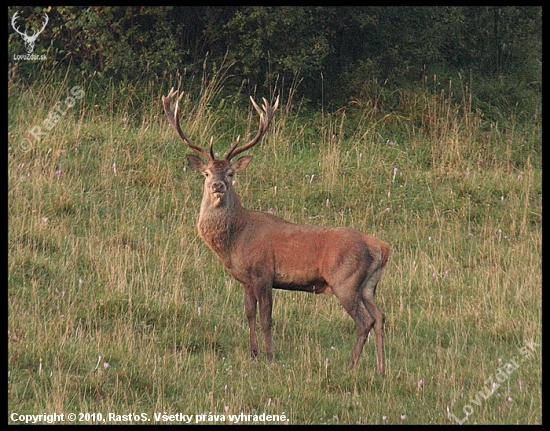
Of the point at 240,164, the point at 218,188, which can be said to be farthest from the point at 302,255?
the point at 240,164

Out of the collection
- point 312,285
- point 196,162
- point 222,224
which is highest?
point 196,162

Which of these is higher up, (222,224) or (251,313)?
(222,224)

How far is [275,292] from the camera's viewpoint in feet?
28.3

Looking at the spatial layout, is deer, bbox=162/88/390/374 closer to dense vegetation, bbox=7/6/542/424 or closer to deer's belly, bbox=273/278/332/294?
deer's belly, bbox=273/278/332/294

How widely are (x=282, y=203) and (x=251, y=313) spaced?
3147mm

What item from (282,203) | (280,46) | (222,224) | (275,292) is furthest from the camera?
(280,46)

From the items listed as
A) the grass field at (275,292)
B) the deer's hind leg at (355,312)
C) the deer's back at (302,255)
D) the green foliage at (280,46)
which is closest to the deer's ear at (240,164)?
the deer's back at (302,255)

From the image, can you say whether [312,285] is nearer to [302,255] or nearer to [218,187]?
[302,255]

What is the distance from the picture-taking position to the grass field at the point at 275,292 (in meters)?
6.63

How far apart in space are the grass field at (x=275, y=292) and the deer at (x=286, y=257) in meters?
0.34

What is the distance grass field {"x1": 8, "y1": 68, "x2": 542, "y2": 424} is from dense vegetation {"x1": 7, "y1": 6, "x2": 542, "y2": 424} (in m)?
0.02

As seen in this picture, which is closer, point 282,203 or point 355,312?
point 355,312

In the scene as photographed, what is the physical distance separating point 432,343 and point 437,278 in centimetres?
123

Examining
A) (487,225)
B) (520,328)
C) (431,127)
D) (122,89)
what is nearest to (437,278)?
(520,328)
